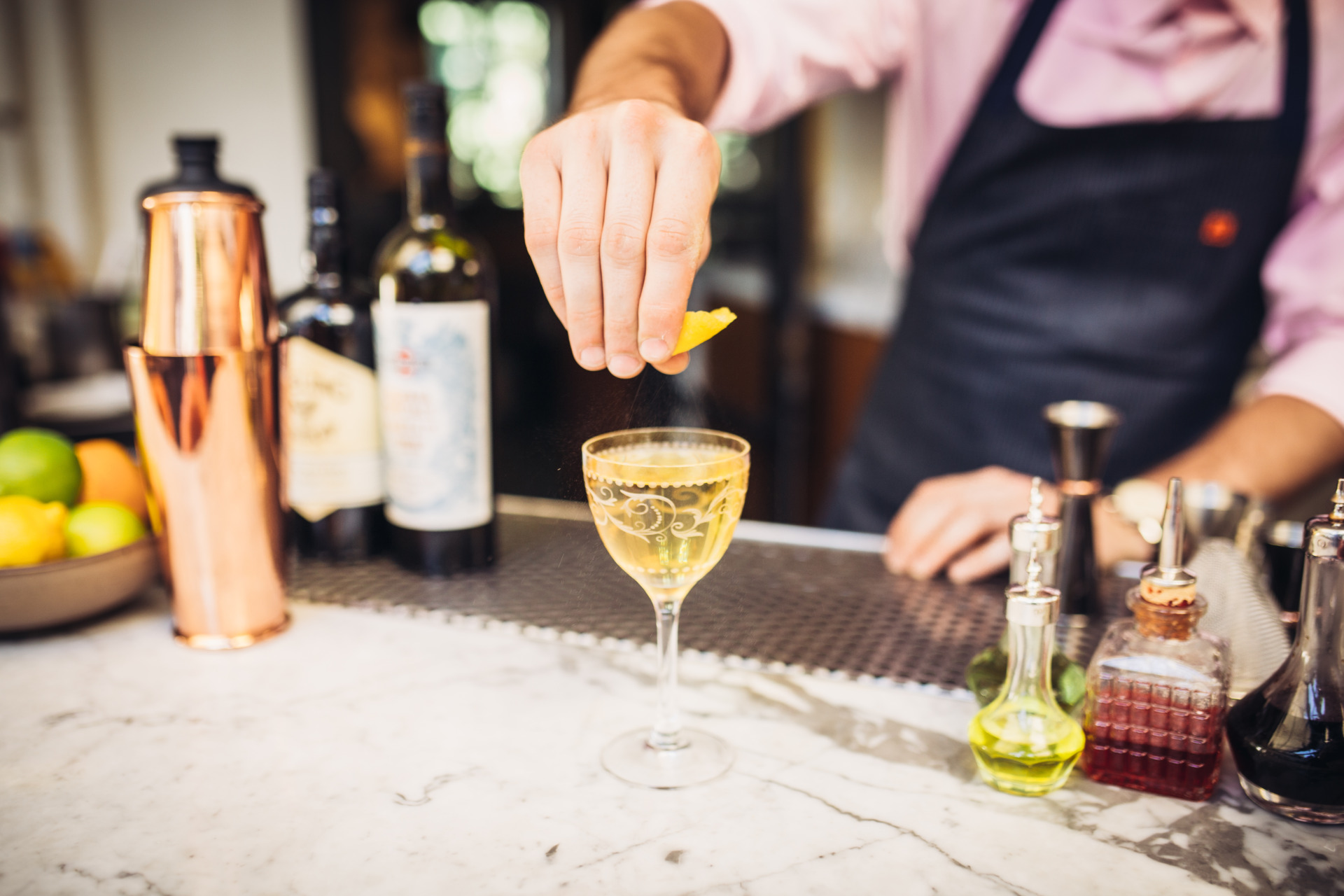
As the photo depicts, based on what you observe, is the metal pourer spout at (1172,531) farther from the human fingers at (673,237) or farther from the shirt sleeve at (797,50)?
the shirt sleeve at (797,50)

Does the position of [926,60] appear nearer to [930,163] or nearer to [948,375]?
[930,163]

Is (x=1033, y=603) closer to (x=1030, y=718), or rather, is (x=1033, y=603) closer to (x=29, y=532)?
(x=1030, y=718)

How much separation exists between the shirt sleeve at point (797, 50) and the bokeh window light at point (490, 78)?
2.75m

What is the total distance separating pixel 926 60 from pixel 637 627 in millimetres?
1103

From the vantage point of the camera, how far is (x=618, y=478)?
628 millimetres

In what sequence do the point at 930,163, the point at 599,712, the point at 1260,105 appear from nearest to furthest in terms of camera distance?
the point at 599,712 < the point at 1260,105 < the point at 930,163

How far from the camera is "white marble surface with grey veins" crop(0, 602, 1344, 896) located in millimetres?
562

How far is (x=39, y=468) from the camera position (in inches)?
35.7

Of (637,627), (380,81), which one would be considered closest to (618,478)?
(637,627)

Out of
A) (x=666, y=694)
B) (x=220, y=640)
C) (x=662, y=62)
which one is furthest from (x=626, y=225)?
Result: (x=220, y=640)

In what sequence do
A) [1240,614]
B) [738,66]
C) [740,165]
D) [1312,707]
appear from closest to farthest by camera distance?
1. [1312,707]
2. [1240,614]
3. [738,66]
4. [740,165]

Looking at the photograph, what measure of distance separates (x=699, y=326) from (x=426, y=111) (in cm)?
45

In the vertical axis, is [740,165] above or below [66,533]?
above

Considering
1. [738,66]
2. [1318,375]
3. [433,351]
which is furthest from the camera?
[1318,375]
